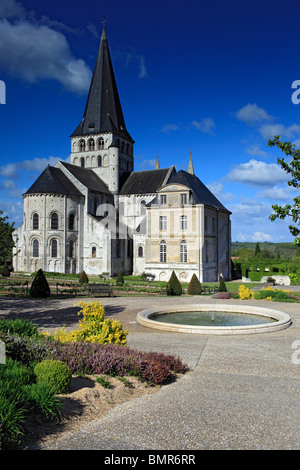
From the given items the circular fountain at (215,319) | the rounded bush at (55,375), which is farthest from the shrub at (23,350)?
the circular fountain at (215,319)

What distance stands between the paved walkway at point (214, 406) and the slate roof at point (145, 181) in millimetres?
38091

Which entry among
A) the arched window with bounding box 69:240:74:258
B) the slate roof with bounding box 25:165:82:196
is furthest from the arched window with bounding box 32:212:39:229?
the arched window with bounding box 69:240:74:258

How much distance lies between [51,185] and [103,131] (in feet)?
39.5

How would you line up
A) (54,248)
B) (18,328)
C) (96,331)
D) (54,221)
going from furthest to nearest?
(54,221)
(54,248)
(96,331)
(18,328)

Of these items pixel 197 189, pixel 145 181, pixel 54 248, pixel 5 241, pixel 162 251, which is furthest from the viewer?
pixel 145 181

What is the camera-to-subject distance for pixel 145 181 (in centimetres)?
5044

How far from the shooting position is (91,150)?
172 ft

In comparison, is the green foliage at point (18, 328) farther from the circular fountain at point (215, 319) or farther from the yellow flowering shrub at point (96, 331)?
the circular fountain at point (215, 319)

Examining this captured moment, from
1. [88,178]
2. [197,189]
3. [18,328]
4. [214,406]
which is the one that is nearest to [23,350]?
[18,328]

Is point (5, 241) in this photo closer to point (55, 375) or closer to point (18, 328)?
point (18, 328)

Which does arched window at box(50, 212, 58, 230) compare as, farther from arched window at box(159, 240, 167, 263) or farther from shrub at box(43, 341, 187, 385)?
shrub at box(43, 341, 187, 385)

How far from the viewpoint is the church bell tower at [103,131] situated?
50.8 metres

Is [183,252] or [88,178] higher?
[88,178]
